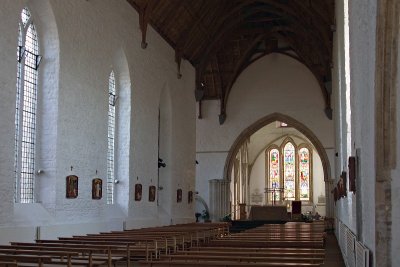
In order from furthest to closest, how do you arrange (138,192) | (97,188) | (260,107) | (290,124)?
(260,107), (290,124), (138,192), (97,188)

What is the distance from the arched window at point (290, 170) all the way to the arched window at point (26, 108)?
93.3ft

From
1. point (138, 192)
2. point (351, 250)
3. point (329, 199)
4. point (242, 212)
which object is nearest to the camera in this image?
point (351, 250)

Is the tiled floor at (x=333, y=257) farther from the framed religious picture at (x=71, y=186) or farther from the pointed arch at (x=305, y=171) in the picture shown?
the pointed arch at (x=305, y=171)

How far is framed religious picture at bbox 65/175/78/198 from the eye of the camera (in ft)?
47.8

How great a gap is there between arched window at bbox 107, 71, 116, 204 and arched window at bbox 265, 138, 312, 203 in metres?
23.7

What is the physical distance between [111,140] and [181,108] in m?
6.45

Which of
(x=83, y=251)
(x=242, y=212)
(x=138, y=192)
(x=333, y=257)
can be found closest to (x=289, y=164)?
(x=242, y=212)

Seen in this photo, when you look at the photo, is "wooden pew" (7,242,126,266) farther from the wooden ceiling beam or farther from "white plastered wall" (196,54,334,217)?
"white plastered wall" (196,54,334,217)

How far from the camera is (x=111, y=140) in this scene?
18.8 m

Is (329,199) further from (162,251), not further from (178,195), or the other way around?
(162,251)

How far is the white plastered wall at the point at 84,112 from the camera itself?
12.4 m

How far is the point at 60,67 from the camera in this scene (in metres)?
14.5

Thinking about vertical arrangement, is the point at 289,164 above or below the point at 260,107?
below

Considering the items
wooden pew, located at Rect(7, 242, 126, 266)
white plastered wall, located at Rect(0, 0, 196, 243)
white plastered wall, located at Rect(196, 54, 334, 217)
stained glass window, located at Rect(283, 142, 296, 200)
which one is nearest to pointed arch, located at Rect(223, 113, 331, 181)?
white plastered wall, located at Rect(196, 54, 334, 217)
